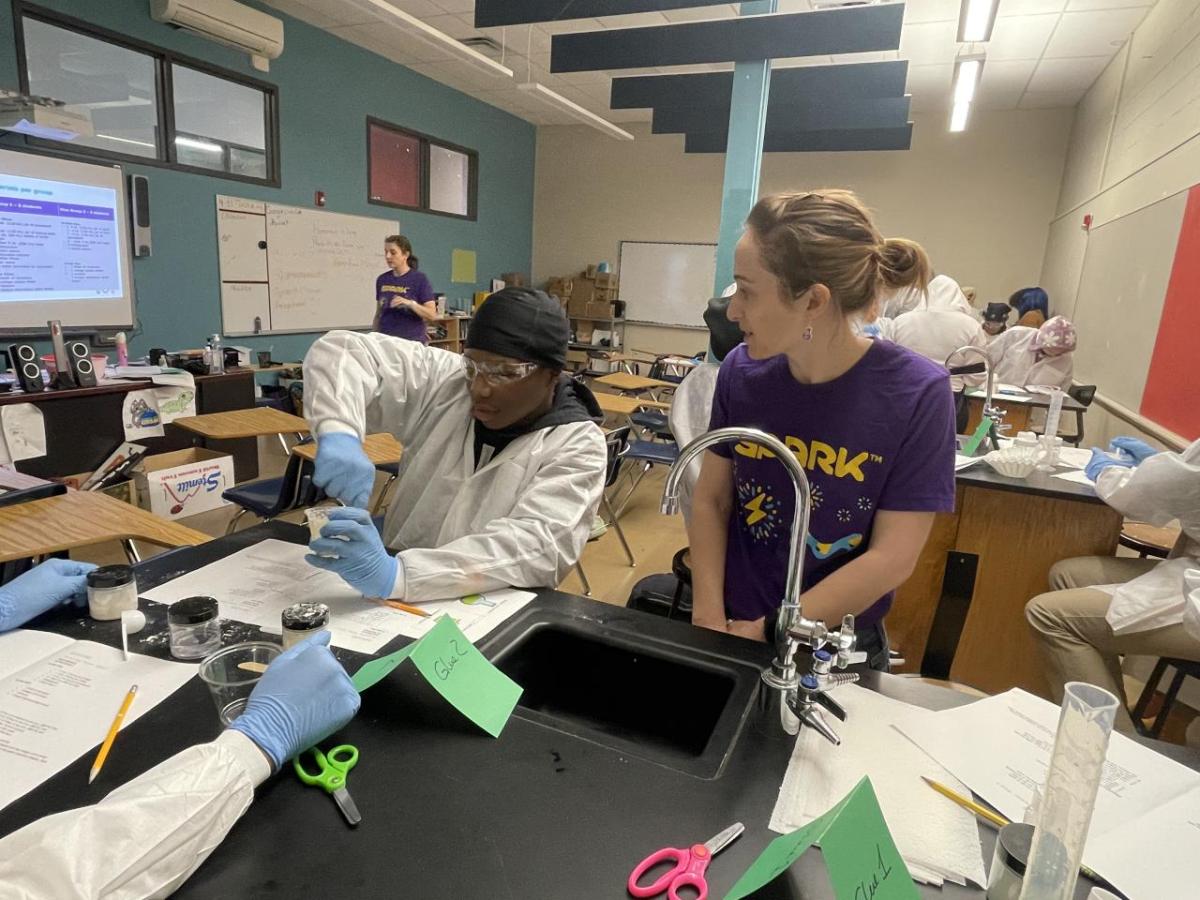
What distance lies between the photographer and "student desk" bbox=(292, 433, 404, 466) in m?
2.57

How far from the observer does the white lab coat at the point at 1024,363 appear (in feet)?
16.2

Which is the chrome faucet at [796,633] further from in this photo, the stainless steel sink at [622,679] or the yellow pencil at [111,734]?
the yellow pencil at [111,734]

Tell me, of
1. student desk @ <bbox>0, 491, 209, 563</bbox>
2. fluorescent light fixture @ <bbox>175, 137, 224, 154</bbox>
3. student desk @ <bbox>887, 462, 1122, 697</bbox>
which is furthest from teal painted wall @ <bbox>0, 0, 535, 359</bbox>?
student desk @ <bbox>887, 462, 1122, 697</bbox>

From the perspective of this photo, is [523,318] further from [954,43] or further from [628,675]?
[954,43]

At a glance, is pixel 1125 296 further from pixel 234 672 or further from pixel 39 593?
pixel 39 593

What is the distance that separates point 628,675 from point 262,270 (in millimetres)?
5533

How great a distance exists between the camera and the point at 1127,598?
1.87 meters

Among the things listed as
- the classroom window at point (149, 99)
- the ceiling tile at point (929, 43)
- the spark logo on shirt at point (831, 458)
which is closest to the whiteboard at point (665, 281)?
the ceiling tile at point (929, 43)

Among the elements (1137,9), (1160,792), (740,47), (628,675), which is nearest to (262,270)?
(740,47)

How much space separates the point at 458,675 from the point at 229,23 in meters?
5.43

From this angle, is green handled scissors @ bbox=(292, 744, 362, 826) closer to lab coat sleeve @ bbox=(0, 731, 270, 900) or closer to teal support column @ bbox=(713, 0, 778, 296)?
lab coat sleeve @ bbox=(0, 731, 270, 900)

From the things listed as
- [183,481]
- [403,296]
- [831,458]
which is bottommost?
[183,481]

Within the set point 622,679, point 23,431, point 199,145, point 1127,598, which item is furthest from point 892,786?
point 199,145

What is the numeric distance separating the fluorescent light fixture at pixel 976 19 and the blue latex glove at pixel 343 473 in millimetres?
3890
